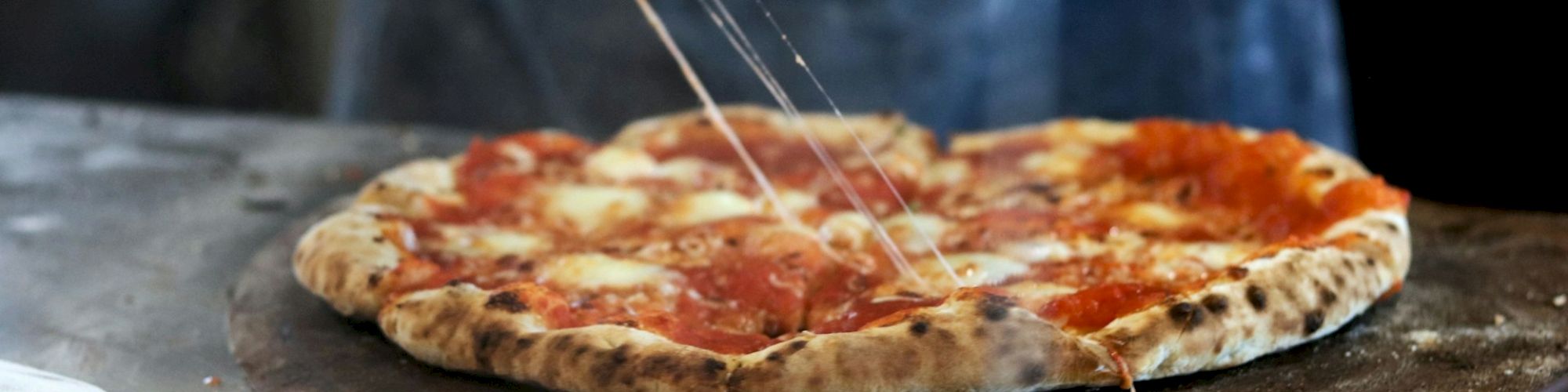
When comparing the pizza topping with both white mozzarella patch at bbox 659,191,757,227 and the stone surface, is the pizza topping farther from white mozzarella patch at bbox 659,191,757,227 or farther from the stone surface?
the stone surface

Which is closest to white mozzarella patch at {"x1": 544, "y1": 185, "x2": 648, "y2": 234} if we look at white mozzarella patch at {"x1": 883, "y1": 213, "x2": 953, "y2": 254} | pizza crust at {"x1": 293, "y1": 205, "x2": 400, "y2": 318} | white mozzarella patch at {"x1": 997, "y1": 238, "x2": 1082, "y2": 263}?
pizza crust at {"x1": 293, "y1": 205, "x2": 400, "y2": 318}

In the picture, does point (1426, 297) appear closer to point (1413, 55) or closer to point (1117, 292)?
point (1117, 292)

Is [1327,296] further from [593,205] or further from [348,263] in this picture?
[348,263]

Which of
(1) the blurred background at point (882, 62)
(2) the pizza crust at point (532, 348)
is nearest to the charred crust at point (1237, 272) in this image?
(2) the pizza crust at point (532, 348)

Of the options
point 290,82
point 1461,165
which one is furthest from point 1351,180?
point 290,82

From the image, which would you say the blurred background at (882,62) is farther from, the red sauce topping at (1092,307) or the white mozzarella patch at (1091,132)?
the red sauce topping at (1092,307)
